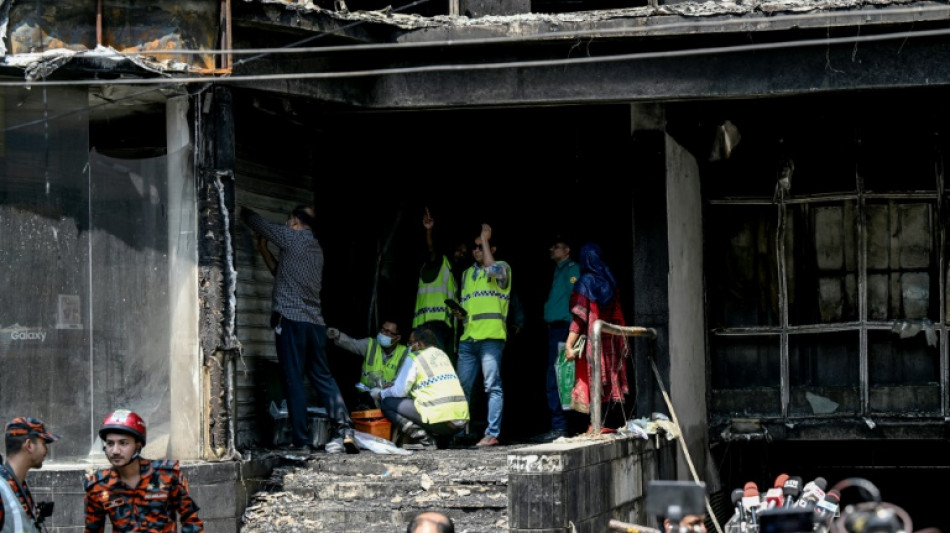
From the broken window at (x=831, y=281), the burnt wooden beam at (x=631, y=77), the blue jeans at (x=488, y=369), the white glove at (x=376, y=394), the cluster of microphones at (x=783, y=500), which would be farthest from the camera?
the broken window at (x=831, y=281)

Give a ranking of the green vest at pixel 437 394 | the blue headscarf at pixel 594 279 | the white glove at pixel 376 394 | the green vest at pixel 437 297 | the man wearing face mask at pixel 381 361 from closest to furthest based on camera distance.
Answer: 1. the green vest at pixel 437 394
2. the blue headscarf at pixel 594 279
3. the white glove at pixel 376 394
4. the man wearing face mask at pixel 381 361
5. the green vest at pixel 437 297

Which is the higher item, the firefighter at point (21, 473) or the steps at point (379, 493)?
the firefighter at point (21, 473)

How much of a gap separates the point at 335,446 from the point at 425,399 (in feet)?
2.98

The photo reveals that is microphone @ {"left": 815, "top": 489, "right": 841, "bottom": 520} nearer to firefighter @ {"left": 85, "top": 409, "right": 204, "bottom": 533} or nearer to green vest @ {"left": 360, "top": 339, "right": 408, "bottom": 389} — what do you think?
firefighter @ {"left": 85, "top": 409, "right": 204, "bottom": 533}

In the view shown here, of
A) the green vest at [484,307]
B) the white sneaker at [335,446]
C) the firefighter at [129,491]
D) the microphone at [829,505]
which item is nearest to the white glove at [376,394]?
the white sneaker at [335,446]

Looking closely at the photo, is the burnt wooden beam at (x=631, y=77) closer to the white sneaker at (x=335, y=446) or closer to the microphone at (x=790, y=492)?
the white sneaker at (x=335, y=446)

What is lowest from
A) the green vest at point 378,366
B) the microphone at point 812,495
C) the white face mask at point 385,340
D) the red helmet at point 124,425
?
the microphone at point 812,495

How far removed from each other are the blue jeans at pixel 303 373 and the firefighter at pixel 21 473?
14.7 ft

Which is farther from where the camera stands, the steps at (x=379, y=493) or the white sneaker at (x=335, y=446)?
the white sneaker at (x=335, y=446)

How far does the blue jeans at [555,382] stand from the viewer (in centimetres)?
1495

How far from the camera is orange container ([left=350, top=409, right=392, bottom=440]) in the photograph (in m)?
14.4

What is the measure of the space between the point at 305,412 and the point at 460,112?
3.89 metres

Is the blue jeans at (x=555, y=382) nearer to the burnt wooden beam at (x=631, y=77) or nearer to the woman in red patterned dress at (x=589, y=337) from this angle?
the woman in red patterned dress at (x=589, y=337)

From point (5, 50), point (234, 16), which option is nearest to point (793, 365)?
point (234, 16)
